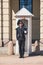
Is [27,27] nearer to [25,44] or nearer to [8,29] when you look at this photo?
[25,44]

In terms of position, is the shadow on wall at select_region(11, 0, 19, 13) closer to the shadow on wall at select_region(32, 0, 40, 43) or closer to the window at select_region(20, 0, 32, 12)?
the window at select_region(20, 0, 32, 12)

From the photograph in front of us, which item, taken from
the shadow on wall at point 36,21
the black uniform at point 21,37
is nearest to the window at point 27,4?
the shadow on wall at point 36,21

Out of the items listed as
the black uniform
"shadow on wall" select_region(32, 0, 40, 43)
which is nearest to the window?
"shadow on wall" select_region(32, 0, 40, 43)

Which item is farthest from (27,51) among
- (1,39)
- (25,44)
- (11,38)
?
(11,38)

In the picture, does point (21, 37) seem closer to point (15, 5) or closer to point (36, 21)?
point (36, 21)

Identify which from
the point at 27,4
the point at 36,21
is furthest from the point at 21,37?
the point at 27,4

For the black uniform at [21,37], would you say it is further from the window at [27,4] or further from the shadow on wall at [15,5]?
the window at [27,4]

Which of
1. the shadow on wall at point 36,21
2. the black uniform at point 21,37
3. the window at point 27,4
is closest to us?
the black uniform at point 21,37

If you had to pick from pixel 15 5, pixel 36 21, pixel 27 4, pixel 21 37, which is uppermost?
pixel 27 4

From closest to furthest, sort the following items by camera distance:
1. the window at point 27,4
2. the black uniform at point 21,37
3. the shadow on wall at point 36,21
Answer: the black uniform at point 21,37 < the shadow on wall at point 36,21 < the window at point 27,4

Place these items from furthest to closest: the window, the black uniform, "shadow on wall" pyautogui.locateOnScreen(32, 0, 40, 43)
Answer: the window
"shadow on wall" pyautogui.locateOnScreen(32, 0, 40, 43)
the black uniform

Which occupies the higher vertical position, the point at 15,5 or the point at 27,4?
the point at 27,4

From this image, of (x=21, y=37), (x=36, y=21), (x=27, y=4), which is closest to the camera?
(x=21, y=37)

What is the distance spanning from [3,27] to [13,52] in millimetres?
4925
